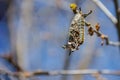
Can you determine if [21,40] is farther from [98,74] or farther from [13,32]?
[98,74]

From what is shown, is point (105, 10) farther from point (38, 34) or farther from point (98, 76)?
point (38, 34)

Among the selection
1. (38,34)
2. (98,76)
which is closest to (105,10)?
(98,76)

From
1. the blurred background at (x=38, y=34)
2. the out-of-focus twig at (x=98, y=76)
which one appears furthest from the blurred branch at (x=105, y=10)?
the blurred background at (x=38, y=34)

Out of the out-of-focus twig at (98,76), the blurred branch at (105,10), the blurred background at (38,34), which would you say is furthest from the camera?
the blurred background at (38,34)

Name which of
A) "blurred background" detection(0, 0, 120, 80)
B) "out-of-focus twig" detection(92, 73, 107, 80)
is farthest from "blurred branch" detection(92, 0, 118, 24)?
"blurred background" detection(0, 0, 120, 80)

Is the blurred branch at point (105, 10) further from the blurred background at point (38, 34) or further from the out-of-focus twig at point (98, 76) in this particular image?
the blurred background at point (38, 34)

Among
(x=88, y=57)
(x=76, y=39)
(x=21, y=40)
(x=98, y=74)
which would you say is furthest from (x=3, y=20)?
(x=76, y=39)

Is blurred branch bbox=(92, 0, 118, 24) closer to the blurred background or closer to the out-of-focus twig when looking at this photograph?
the out-of-focus twig

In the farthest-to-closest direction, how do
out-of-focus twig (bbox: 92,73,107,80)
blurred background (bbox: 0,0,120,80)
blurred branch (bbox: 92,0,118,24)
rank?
blurred background (bbox: 0,0,120,80), out-of-focus twig (bbox: 92,73,107,80), blurred branch (bbox: 92,0,118,24)

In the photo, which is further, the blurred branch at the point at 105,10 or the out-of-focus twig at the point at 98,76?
the out-of-focus twig at the point at 98,76

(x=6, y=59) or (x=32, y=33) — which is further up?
(x=32, y=33)

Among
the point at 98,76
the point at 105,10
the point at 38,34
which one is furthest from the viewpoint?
the point at 38,34
